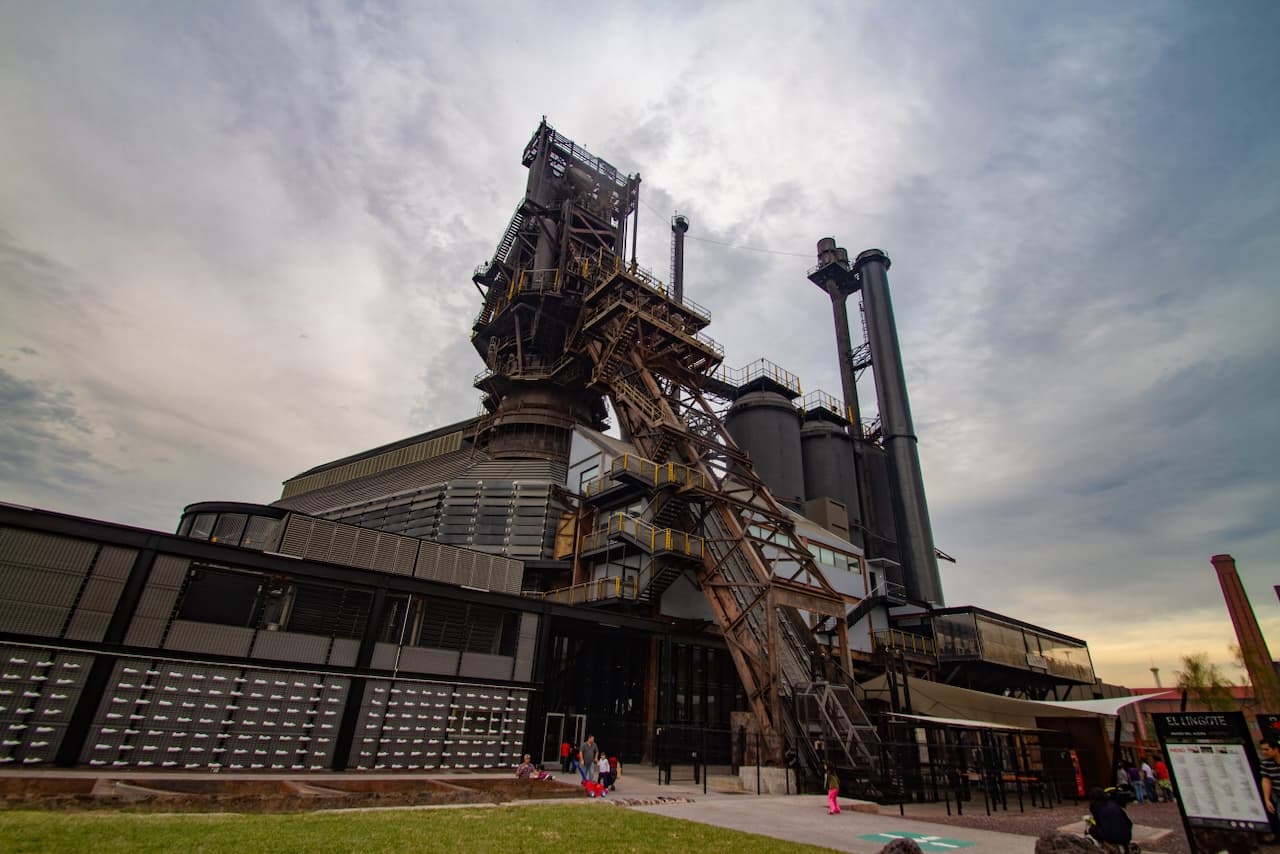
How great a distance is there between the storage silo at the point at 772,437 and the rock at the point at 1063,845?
112ft

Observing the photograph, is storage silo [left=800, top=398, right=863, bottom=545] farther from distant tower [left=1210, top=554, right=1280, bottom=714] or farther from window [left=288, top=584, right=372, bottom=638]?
distant tower [left=1210, top=554, right=1280, bottom=714]

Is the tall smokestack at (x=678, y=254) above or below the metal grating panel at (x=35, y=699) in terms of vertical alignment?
above

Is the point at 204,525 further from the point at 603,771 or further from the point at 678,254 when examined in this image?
the point at 678,254

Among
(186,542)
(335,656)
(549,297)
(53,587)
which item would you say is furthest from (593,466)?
(53,587)

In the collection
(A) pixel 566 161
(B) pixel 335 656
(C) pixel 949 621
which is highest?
(A) pixel 566 161

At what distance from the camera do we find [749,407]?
46.6 metres

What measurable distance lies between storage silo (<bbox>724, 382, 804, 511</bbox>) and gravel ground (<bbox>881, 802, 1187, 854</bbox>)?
24744mm

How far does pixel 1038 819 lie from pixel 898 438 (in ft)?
112

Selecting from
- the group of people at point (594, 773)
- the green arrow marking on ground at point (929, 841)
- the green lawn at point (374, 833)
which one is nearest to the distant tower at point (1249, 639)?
the green arrow marking on ground at point (929, 841)

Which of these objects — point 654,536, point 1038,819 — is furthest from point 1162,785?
point 654,536

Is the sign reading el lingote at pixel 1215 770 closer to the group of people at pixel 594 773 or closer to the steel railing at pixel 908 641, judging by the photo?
the group of people at pixel 594 773

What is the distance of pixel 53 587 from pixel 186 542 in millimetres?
2582

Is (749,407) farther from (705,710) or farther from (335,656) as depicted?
(335,656)

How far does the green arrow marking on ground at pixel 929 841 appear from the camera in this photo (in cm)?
1083
